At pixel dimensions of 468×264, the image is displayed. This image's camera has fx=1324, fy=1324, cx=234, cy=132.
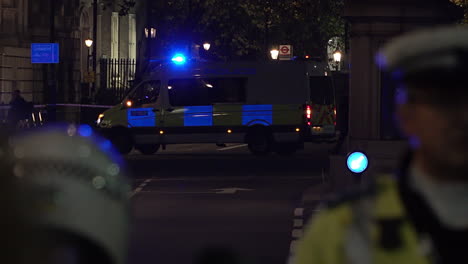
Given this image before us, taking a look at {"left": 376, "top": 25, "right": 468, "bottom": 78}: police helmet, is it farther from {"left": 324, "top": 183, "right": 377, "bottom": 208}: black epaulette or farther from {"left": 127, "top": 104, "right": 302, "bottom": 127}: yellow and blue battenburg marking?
{"left": 127, "top": 104, "right": 302, "bottom": 127}: yellow and blue battenburg marking

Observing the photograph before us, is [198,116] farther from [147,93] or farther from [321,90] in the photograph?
[321,90]

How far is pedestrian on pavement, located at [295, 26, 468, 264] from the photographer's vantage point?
2084mm

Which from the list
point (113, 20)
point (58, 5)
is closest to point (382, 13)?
point (58, 5)

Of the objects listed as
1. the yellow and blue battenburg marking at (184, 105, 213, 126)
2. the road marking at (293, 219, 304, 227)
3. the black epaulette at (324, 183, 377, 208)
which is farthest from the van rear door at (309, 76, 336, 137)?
the black epaulette at (324, 183, 377, 208)

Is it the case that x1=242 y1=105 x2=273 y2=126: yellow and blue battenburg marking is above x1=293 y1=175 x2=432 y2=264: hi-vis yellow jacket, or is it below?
above

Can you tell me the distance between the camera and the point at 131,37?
72625mm

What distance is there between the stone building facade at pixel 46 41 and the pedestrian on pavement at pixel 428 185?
139 ft

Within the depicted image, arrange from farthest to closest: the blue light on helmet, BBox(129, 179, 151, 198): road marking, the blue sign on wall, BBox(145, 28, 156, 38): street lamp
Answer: BBox(145, 28, 156, 38): street lamp
the blue sign on wall
BBox(129, 179, 151, 198): road marking
the blue light on helmet

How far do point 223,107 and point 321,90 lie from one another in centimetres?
249

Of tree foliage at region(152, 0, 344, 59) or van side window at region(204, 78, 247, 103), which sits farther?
tree foliage at region(152, 0, 344, 59)

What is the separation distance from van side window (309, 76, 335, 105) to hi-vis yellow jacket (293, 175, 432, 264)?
29409mm

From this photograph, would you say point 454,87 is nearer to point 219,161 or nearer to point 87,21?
point 219,161

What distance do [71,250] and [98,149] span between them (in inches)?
28.9

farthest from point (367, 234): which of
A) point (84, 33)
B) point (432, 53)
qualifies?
point (84, 33)
